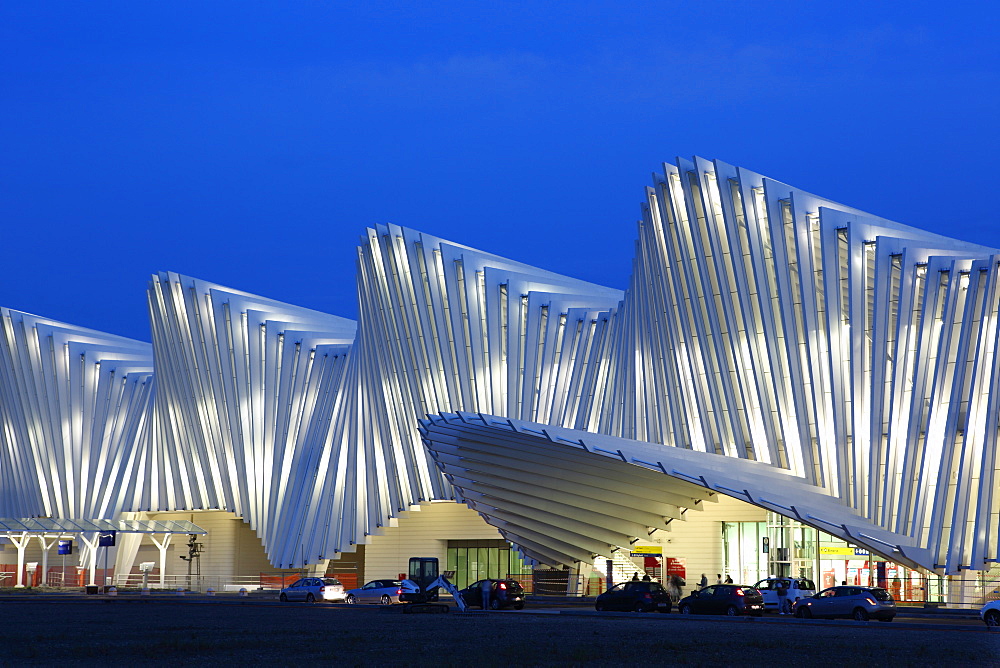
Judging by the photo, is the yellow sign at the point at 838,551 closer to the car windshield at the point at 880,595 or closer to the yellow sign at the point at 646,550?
the yellow sign at the point at 646,550

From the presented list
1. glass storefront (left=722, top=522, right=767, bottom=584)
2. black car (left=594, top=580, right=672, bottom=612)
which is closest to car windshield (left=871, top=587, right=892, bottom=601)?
black car (left=594, top=580, right=672, bottom=612)

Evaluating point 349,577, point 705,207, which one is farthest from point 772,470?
point 349,577

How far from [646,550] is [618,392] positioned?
6436 mm

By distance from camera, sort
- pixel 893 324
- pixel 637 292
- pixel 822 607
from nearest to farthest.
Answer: pixel 822 607 → pixel 893 324 → pixel 637 292

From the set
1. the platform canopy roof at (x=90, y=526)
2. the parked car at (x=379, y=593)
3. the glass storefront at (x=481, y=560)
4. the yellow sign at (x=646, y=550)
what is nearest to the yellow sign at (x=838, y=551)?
the yellow sign at (x=646, y=550)

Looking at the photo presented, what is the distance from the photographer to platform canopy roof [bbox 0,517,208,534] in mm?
59000

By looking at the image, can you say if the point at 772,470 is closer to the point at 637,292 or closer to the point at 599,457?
the point at 599,457

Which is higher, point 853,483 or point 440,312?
point 440,312

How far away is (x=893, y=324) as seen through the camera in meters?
38.0

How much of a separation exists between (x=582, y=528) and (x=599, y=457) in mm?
5188

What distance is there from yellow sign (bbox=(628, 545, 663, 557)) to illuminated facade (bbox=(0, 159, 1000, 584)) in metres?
2.68

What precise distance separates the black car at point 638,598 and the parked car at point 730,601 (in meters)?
1.63

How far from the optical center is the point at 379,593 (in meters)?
46.9

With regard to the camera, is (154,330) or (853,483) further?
(154,330)
